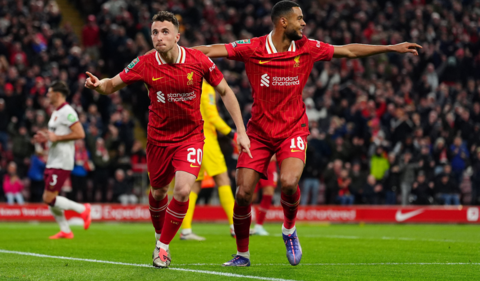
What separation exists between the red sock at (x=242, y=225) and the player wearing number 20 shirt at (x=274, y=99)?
1.43ft

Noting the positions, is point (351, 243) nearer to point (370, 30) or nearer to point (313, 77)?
point (313, 77)

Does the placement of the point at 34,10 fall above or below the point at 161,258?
above

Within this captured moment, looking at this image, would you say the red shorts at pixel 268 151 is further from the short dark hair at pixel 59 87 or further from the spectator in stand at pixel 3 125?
the spectator in stand at pixel 3 125

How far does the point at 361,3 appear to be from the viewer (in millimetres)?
28281

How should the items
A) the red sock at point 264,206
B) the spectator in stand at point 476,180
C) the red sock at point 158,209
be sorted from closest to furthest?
the red sock at point 158,209, the red sock at point 264,206, the spectator in stand at point 476,180

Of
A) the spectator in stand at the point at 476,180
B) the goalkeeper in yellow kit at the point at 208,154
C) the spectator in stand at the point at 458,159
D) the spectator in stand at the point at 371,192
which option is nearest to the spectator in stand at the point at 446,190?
the spectator in stand at the point at 458,159

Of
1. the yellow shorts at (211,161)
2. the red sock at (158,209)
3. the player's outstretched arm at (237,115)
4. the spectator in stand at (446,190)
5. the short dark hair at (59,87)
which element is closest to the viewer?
the player's outstretched arm at (237,115)

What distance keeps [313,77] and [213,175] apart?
13.1 meters

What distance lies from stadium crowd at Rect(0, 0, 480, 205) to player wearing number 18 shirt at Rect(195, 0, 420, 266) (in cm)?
1195

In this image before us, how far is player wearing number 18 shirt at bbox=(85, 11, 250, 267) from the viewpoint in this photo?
7465 millimetres

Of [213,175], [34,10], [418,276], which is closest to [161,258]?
[418,276]

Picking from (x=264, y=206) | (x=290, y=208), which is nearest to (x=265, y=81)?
(x=290, y=208)

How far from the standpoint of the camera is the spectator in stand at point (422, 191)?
69.5ft

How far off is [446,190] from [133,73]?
50.7 ft
